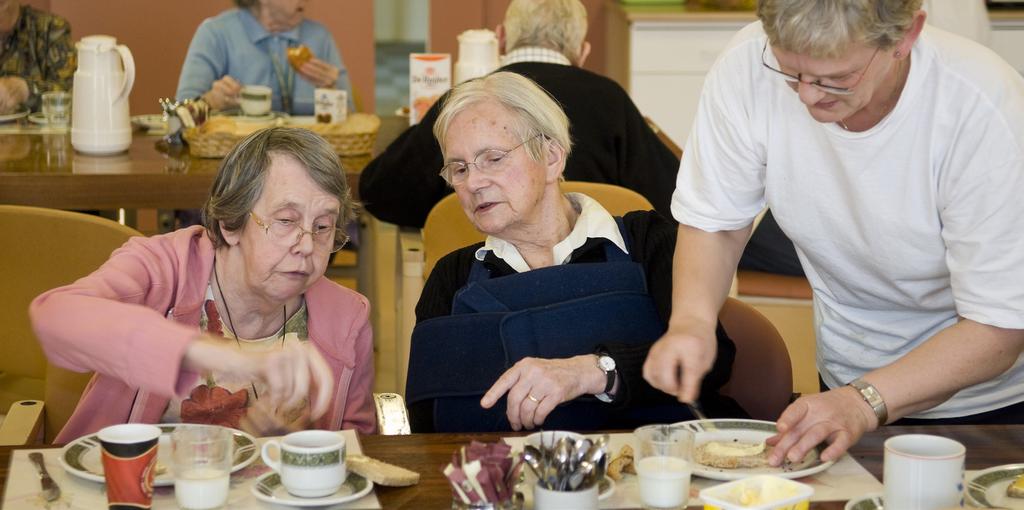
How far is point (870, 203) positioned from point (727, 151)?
233 millimetres

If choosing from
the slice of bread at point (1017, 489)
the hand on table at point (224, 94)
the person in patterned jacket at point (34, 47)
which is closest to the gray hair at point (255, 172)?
the slice of bread at point (1017, 489)

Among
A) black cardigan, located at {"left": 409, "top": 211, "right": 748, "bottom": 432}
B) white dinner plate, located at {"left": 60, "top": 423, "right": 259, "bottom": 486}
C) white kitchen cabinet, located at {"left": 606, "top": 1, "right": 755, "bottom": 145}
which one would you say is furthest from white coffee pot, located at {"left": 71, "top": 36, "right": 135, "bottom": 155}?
white kitchen cabinet, located at {"left": 606, "top": 1, "right": 755, "bottom": 145}

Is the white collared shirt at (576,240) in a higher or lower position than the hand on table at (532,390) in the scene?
higher

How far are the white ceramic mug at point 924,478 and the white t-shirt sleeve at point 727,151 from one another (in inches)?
23.4

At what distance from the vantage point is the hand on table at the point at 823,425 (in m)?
1.64

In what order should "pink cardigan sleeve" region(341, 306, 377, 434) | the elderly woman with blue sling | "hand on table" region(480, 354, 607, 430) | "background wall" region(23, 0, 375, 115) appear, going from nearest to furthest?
1. "hand on table" region(480, 354, 607, 430)
2. the elderly woman with blue sling
3. "pink cardigan sleeve" region(341, 306, 377, 434)
4. "background wall" region(23, 0, 375, 115)

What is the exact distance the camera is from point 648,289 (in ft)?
7.13

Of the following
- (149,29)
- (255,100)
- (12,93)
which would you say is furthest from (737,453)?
(149,29)

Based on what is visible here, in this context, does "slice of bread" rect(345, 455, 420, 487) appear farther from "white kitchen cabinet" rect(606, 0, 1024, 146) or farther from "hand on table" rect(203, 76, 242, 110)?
"white kitchen cabinet" rect(606, 0, 1024, 146)

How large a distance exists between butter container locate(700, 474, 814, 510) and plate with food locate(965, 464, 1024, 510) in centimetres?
24

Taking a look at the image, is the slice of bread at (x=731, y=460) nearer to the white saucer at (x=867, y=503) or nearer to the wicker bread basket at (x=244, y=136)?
the white saucer at (x=867, y=503)

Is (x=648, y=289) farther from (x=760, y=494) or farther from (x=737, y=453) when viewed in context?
(x=760, y=494)

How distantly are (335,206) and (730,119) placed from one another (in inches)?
25.2

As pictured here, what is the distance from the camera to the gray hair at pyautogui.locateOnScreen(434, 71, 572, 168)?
225 centimetres
